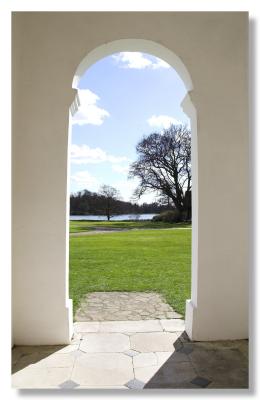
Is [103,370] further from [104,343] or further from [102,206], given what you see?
[102,206]

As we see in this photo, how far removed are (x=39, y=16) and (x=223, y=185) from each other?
2.63 metres

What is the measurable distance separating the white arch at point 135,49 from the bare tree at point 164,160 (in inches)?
874

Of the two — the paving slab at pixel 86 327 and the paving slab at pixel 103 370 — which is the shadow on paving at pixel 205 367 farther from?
the paving slab at pixel 86 327

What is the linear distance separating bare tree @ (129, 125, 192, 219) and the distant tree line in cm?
249

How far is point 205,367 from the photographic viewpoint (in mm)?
2914

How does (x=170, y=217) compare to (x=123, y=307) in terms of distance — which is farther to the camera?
(x=170, y=217)

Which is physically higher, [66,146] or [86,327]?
[66,146]

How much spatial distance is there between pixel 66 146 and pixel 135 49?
1388 mm

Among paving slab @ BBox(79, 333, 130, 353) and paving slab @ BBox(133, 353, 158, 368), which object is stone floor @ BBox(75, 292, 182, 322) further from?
paving slab @ BBox(133, 353, 158, 368)

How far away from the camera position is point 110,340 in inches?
137

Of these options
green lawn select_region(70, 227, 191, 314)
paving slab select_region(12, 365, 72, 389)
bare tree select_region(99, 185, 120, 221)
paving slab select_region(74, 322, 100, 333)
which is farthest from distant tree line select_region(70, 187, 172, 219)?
paving slab select_region(12, 365, 72, 389)

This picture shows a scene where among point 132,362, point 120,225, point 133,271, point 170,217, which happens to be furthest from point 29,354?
point 170,217
